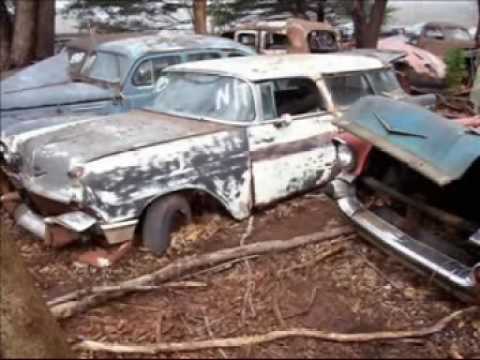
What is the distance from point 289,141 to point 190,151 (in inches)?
44.7

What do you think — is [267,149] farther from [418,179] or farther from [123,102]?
[123,102]

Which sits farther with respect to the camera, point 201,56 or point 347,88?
point 201,56

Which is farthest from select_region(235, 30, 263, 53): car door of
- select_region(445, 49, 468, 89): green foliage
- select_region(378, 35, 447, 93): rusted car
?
select_region(445, 49, 468, 89): green foliage

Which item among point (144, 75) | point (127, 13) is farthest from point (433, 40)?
point (144, 75)

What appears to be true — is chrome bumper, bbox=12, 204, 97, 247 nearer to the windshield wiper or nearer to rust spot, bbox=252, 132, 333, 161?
rust spot, bbox=252, 132, 333, 161

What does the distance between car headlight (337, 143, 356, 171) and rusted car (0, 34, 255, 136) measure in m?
3.68

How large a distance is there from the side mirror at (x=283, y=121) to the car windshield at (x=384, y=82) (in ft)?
4.95

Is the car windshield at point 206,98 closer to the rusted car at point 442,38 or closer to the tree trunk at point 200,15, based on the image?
the tree trunk at point 200,15

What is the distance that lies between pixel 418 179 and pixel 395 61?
665cm

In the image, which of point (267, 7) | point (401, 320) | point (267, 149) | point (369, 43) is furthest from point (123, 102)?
point (267, 7)

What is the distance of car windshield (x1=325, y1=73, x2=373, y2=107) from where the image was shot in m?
6.18

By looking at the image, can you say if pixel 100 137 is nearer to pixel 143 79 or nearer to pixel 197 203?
pixel 197 203

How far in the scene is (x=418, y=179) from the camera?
479cm

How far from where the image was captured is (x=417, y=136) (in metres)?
4.12
